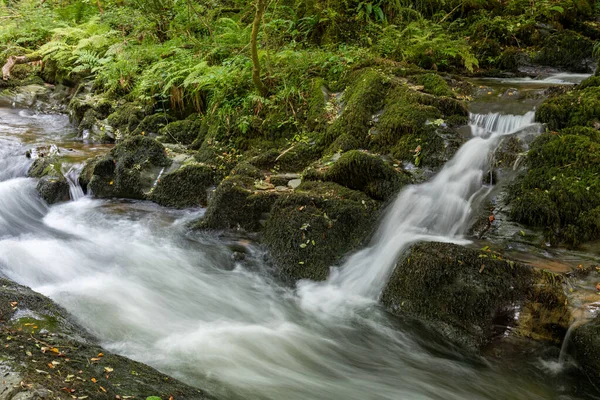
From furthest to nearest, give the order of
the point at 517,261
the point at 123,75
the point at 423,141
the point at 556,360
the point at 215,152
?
the point at 123,75
the point at 215,152
the point at 423,141
the point at 517,261
the point at 556,360

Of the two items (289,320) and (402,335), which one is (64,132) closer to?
(289,320)

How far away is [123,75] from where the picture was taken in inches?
428

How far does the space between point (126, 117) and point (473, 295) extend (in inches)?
328

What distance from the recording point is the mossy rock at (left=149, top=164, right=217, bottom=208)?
23.0 feet

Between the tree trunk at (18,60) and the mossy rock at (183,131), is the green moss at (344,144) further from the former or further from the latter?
the tree trunk at (18,60)

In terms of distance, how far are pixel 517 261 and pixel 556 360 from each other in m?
0.87

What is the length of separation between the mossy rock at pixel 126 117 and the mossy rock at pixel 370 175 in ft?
18.2

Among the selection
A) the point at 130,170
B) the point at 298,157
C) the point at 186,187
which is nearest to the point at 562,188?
the point at 298,157

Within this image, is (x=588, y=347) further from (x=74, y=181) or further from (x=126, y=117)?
(x=126, y=117)

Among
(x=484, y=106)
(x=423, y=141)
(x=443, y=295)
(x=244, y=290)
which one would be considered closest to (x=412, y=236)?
(x=443, y=295)

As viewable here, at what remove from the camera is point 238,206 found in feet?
19.5

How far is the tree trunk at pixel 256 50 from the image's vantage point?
681 cm

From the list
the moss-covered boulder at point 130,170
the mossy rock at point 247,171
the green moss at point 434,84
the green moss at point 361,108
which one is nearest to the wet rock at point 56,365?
the mossy rock at point 247,171

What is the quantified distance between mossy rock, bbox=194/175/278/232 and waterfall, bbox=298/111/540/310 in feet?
3.83
